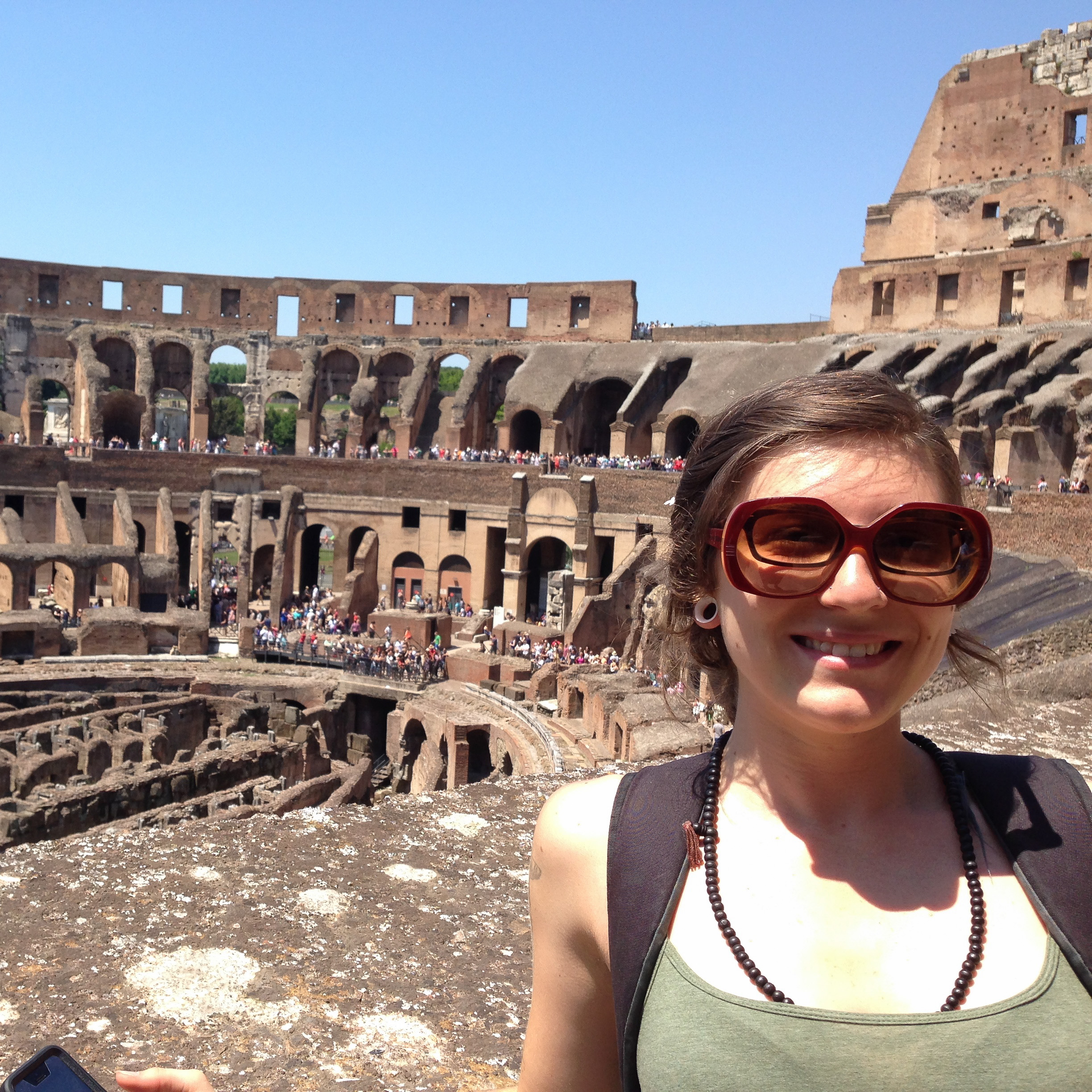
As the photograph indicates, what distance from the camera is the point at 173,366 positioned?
42500 millimetres

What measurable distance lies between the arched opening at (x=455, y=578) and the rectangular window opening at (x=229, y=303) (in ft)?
44.9

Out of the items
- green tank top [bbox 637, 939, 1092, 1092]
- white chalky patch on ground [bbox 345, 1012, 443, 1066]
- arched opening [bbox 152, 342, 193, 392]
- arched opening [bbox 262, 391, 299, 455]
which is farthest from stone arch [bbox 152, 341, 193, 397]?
green tank top [bbox 637, 939, 1092, 1092]

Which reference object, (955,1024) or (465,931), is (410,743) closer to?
(465,931)

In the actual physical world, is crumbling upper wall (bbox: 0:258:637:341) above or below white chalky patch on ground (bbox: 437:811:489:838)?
above

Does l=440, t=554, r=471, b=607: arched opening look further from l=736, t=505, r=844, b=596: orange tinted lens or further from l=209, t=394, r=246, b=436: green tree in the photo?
l=736, t=505, r=844, b=596: orange tinted lens

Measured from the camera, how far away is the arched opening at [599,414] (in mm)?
38094

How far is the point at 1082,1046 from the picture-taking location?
5.41ft

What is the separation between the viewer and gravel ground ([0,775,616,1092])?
3016 mm

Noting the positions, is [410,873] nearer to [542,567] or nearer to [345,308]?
[542,567]

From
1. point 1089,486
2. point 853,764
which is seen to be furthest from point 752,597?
point 1089,486

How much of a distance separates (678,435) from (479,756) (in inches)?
570

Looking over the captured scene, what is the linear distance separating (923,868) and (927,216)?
3825 cm

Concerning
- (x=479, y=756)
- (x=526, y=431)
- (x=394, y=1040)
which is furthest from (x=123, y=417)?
(x=394, y=1040)

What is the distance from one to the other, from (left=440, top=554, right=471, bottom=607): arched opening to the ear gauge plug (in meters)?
33.2
